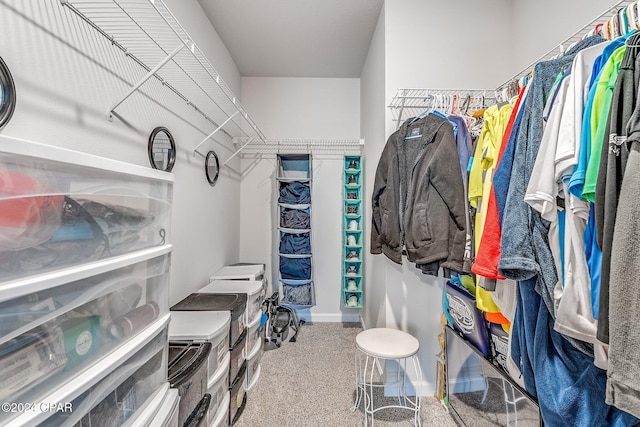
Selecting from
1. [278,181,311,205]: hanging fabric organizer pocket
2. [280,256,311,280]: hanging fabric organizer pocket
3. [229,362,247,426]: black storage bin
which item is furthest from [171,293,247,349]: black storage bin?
[278,181,311,205]: hanging fabric organizer pocket

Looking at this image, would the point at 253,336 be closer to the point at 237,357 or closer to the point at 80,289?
the point at 237,357

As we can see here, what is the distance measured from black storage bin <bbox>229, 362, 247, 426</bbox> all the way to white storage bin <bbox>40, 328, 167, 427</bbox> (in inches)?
32.4

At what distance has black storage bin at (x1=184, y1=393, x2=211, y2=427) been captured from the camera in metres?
1.07

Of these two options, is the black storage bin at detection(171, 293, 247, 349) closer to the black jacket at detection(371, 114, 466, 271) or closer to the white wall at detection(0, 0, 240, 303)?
the white wall at detection(0, 0, 240, 303)

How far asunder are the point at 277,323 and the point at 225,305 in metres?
1.17

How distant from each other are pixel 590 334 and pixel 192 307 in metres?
1.69

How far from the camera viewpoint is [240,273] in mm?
2336

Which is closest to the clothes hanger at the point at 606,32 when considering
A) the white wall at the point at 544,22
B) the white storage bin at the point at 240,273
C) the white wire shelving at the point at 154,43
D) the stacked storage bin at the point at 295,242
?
the white wall at the point at 544,22

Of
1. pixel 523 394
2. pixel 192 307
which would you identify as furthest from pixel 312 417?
pixel 523 394

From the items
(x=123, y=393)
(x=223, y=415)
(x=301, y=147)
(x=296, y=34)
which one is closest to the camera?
(x=123, y=393)

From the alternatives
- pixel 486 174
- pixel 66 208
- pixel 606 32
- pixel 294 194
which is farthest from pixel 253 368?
pixel 606 32

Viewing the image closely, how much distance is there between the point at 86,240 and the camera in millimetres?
642

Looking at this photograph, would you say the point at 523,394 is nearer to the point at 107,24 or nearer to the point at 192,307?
the point at 192,307

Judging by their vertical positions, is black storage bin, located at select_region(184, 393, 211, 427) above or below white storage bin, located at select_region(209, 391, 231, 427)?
above
